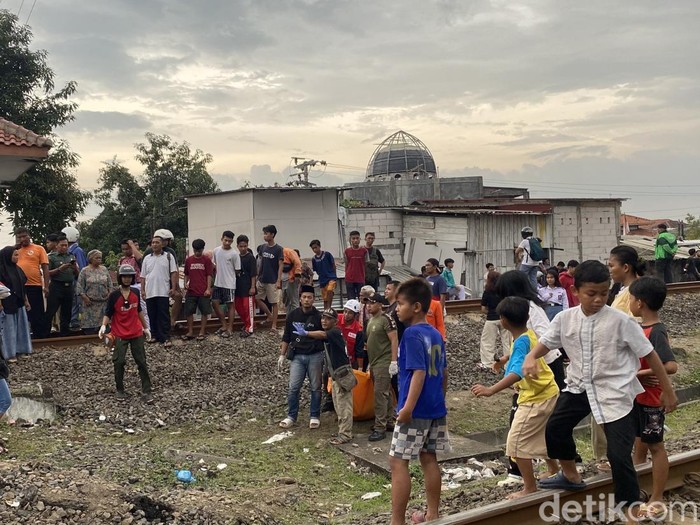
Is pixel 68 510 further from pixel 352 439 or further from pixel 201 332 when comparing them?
pixel 201 332

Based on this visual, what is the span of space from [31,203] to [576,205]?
2241 centimetres

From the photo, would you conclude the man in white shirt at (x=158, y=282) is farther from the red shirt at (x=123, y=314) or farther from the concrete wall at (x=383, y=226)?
the concrete wall at (x=383, y=226)

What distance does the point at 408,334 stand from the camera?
5043 millimetres

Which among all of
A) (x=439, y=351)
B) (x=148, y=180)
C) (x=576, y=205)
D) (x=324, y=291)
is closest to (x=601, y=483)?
(x=439, y=351)

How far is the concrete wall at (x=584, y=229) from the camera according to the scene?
3241 cm

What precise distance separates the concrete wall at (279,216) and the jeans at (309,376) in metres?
16.6

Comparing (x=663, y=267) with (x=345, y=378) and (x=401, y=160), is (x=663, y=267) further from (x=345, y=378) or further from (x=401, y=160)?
(x=401, y=160)

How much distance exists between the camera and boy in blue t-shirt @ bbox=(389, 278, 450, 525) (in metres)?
5.01

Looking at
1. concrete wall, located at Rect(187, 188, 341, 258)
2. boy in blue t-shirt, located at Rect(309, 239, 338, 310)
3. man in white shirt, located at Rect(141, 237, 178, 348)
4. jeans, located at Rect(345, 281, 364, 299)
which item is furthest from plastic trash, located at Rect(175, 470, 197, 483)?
concrete wall, located at Rect(187, 188, 341, 258)

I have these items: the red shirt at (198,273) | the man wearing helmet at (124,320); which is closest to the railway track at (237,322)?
the red shirt at (198,273)

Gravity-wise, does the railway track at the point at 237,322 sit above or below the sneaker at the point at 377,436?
above

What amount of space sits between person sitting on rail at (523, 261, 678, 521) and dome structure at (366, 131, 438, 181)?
4110cm

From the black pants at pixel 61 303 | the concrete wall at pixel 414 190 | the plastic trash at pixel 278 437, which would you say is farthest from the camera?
the concrete wall at pixel 414 190

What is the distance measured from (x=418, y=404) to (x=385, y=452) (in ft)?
11.8
